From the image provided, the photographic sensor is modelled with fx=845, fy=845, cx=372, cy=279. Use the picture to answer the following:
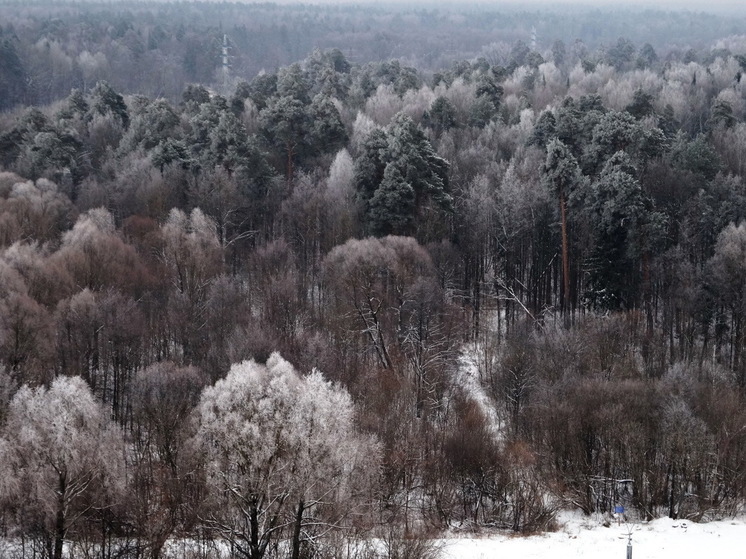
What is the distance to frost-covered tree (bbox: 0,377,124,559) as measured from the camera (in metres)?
18.2

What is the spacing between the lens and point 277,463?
62.1 feet

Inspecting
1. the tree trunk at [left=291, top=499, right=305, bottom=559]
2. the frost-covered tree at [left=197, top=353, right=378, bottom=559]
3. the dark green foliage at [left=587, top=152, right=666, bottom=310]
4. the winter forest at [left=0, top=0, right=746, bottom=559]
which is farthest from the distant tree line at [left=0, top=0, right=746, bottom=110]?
the tree trunk at [left=291, top=499, right=305, bottom=559]

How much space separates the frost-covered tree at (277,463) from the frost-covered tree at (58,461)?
244cm

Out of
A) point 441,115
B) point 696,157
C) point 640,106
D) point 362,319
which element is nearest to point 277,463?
point 362,319

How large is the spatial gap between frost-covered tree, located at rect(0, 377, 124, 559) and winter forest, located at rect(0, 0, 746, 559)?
58 millimetres

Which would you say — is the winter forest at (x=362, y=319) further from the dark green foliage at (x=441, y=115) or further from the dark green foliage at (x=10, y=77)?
the dark green foliage at (x=10, y=77)

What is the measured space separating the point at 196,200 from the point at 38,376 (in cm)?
1803

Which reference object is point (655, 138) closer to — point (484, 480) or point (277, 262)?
point (277, 262)

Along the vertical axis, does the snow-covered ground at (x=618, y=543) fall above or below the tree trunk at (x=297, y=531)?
below

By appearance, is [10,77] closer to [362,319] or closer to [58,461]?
[362,319]

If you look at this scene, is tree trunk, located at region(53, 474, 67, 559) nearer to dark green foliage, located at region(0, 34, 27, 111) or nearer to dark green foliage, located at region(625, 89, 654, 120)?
dark green foliage, located at region(625, 89, 654, 120)

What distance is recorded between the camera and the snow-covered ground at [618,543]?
66.4 ft

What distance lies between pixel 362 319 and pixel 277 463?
1375 cm

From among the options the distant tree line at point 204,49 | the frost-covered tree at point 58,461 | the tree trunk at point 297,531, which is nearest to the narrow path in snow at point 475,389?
the tree trunk at point 297,531
